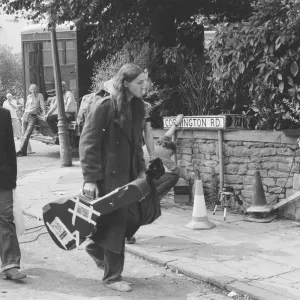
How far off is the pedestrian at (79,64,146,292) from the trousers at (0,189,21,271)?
2.71 ft

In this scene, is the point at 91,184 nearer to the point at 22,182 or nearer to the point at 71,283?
the point at 71,283

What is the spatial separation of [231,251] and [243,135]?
2.20m

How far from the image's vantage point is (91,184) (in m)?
5.13

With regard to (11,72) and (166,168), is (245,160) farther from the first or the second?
(11,72)

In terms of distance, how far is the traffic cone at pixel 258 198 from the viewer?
25.3 feet

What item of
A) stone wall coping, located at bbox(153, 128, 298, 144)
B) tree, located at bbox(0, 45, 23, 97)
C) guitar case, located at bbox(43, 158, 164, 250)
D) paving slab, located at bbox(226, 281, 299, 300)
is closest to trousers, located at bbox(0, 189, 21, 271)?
guitar case, located at bbox(43, 158, 164, 250)

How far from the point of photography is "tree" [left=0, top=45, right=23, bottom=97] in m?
36.9

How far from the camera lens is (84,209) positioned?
5086 mm

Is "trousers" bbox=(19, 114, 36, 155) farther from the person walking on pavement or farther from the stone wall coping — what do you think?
the stone wall coping

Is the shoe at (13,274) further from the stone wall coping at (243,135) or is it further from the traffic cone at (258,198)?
the stone wall coping at (243,135)

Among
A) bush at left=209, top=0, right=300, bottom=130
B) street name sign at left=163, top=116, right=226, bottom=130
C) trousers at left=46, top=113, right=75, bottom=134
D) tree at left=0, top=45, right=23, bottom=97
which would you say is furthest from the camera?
tree at left=0, top=45, right=23, bottom=97

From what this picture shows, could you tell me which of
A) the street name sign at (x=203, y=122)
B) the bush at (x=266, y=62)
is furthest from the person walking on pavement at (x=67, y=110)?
the bush at (x=266, y=62)

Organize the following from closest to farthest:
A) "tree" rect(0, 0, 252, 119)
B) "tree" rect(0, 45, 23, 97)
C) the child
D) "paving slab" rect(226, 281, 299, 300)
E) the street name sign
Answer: "paving slab" rect(226, 281, 299, 300)
the child
the street name sign
"tree" rect(0, 0, 252, 119)
"tree" rect(0, 45, 23, 97)

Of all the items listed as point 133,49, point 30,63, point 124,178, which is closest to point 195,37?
point 133,49
